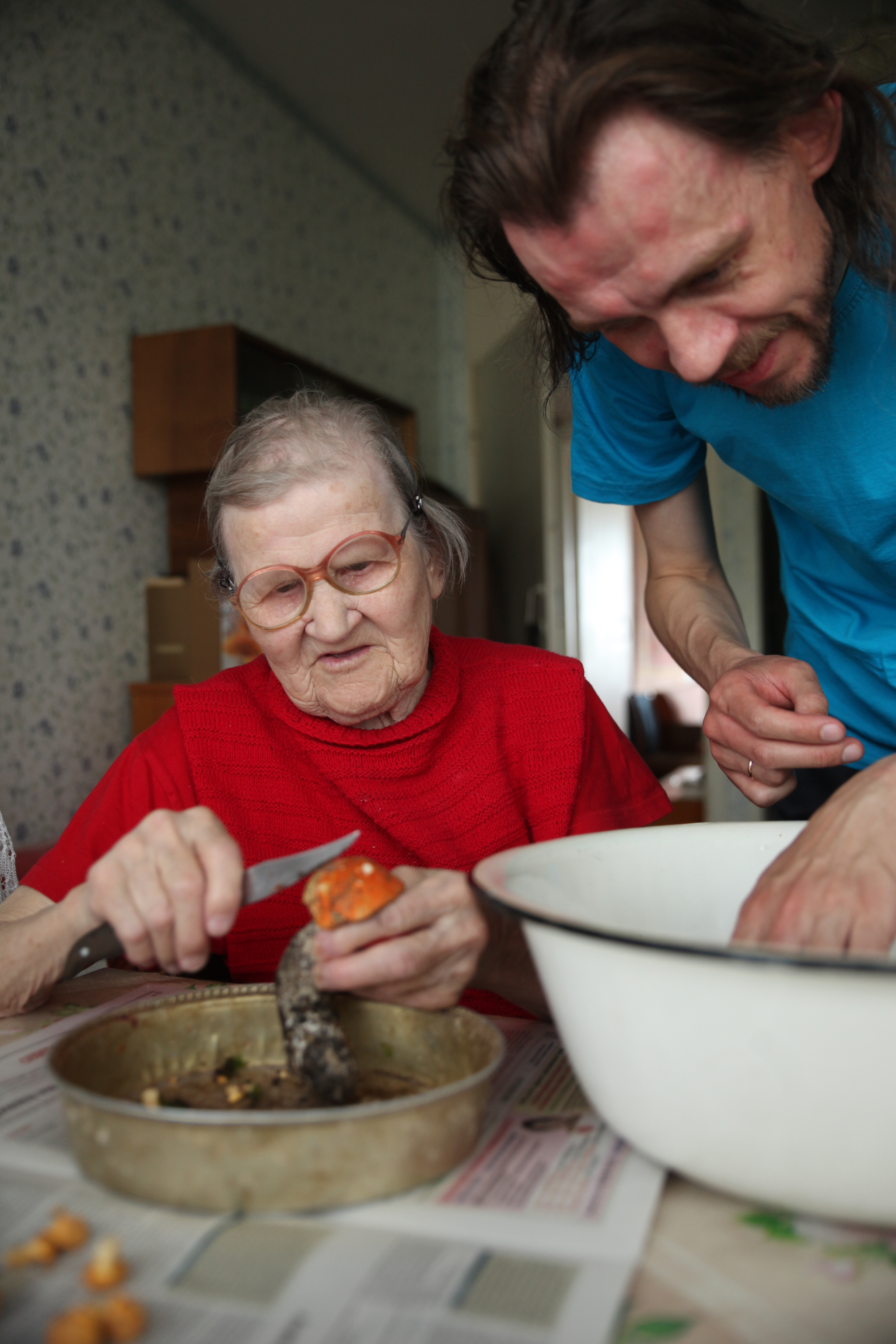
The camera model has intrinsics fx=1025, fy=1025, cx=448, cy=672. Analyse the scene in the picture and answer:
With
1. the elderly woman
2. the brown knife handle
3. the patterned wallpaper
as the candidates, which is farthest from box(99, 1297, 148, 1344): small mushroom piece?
the patterned wallpaper

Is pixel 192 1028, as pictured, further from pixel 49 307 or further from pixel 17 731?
pixel 49 307

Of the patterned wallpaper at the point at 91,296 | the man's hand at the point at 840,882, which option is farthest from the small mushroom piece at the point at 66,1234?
the patterned wallpaper at the point at 91,296

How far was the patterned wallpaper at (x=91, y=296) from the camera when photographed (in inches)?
126

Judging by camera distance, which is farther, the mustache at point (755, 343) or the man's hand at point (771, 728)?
the man's hand at point (771, 728)

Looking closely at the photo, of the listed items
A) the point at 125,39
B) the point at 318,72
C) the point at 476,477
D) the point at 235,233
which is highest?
the point at 318,72

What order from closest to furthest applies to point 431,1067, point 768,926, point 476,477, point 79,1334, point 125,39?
point 79,1334
point 768,926
point 431,1067
point 125,39
point 476,477

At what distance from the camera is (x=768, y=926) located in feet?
2.30

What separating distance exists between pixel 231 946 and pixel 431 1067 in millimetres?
496

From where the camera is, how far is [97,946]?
2.84ft

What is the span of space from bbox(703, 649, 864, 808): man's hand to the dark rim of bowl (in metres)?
0.49

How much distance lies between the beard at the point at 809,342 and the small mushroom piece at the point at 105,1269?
861 mm

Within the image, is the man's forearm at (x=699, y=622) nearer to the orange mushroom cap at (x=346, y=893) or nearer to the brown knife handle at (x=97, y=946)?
the orange mushroom cap at (x=346, y=893)

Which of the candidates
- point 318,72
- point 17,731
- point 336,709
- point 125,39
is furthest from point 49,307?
point 336,709

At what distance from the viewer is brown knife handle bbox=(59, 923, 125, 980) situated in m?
0.86
